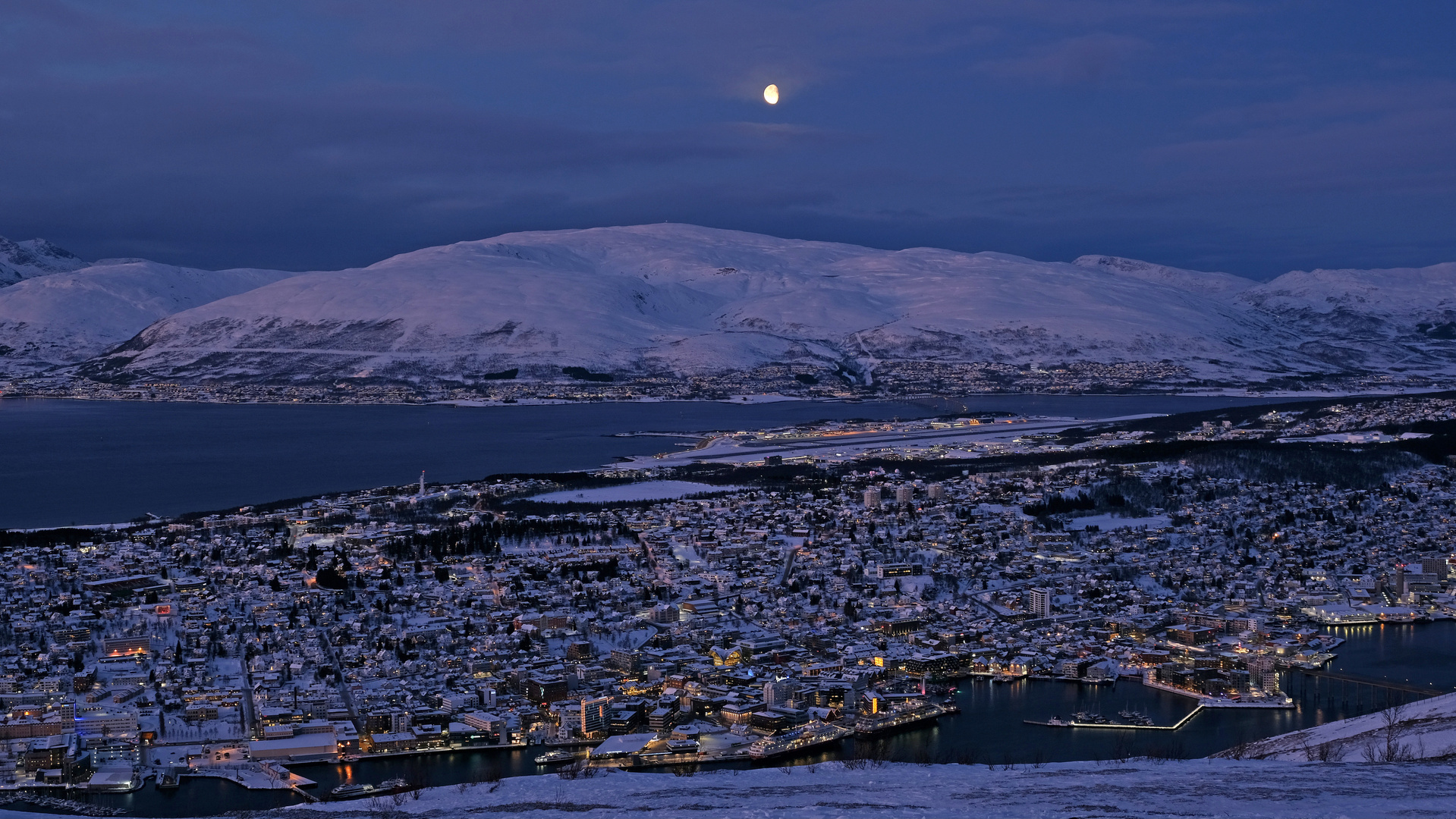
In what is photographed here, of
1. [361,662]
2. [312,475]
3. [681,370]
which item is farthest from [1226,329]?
[361,662]

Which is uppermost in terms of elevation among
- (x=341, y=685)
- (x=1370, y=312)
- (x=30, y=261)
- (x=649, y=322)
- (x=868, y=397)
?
(x=30, y=261)

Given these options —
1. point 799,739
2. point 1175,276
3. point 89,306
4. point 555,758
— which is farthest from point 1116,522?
point 1175,276

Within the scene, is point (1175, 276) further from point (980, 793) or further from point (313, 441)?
point (980, 793)

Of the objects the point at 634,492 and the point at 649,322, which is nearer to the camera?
the point at 634,492

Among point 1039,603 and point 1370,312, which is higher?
point 1370,312

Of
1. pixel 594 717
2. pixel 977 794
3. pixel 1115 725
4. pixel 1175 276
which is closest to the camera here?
pixel 977 794

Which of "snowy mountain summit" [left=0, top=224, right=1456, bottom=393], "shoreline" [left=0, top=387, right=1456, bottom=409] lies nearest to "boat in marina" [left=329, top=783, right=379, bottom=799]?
"shoreline" [left=0, top=387, right=1456, bottom=409]

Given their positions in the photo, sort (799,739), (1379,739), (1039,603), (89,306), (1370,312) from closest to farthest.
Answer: (1379,739)
(799,739)
(1039,603)
(89,306)
(1370,312)

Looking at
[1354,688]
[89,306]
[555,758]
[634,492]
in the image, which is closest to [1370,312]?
[89,306]
